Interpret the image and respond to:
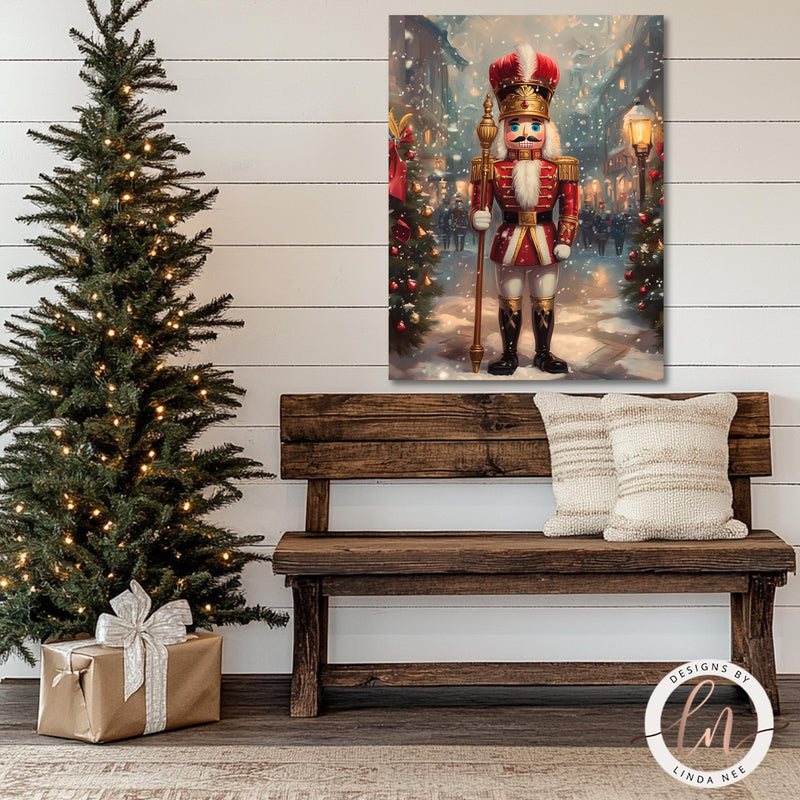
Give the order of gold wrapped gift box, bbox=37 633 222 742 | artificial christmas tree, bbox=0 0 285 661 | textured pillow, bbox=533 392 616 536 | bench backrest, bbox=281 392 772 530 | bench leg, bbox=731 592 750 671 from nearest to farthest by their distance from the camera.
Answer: gold wrapped gift box, bbox=37 633 222 742 < artificial christmas tree, bbox=0 0 285 661 < bench leg, bbox=731 592 750 671 < textured pillow, bbox=533 392 616 536 < bench backrest, bbox=281 392 772 530

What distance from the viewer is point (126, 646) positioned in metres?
2.14

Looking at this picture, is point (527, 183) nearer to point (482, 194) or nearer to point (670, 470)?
point (482, 194)

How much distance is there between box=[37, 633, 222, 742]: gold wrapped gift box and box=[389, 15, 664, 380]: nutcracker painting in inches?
40.4

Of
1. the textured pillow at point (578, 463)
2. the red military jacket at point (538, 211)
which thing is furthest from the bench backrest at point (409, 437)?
the red military jacket at point (538, 211)

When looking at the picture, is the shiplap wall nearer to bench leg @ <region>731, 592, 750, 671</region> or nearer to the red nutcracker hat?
the red nutcracker hat

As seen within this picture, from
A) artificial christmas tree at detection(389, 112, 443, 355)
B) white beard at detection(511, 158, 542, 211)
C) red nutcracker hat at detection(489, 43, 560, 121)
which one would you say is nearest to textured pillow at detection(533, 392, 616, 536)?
artificial christmas tree at detection(389, 112, 443, 355)

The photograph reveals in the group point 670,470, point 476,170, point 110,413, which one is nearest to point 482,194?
point 476,170

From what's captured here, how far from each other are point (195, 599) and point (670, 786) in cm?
123

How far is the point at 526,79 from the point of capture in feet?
8.94

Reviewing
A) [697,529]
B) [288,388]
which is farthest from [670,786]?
[288,388]

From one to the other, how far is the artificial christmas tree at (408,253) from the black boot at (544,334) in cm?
30

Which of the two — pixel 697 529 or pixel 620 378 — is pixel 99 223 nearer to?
pixel 620 378

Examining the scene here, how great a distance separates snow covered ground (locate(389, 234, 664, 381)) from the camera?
2752 mm

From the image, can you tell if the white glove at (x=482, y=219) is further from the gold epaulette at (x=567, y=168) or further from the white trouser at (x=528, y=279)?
the gold epaulette at (x=567, y=168)
